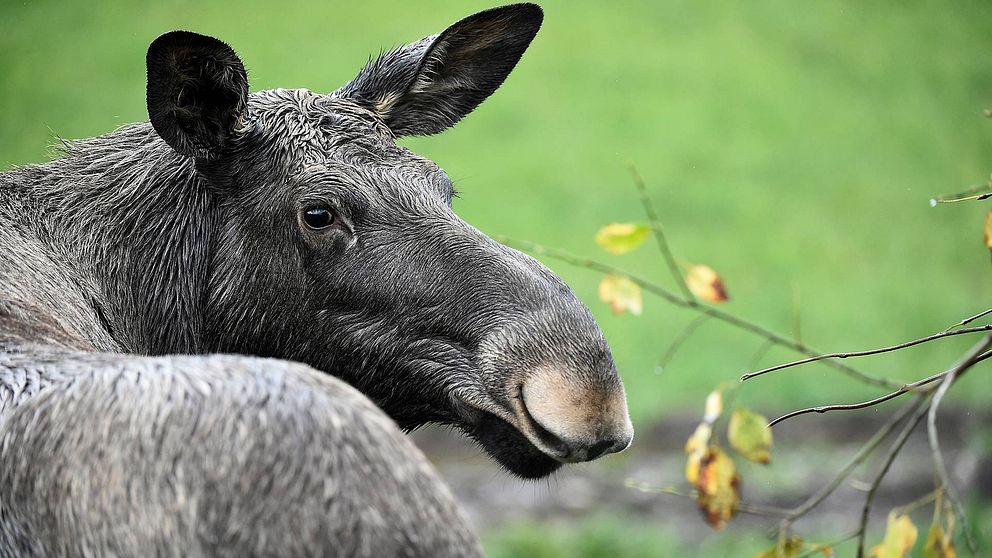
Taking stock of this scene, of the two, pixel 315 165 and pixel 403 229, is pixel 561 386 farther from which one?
pixel 315 165

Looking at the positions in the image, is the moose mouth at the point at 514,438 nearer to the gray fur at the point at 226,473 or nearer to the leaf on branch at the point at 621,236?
the gray fur at the point at 226,473

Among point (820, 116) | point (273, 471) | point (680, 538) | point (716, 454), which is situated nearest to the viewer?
point (273, 471)

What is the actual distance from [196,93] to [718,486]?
225 cm

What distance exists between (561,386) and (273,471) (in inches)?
45.5

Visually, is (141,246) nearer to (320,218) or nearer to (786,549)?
(320,218)

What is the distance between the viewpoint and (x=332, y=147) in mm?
3785

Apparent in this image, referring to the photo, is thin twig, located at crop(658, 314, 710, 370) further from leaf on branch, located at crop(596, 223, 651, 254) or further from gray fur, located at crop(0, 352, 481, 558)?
gray fur, located at crop(0, 352, 481, 558)

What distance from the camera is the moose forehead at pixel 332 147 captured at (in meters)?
3.71

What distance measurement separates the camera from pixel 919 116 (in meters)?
17.0

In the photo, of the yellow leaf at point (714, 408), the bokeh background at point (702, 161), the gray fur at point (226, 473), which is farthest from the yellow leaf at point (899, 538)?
the bokeh background at point (702, 161)

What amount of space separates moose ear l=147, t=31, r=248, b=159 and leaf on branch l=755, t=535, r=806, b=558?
2.21m

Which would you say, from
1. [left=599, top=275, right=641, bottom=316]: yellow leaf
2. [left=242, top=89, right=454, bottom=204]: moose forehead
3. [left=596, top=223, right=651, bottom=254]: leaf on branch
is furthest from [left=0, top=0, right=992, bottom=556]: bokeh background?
[left=242, top=89, right=454, bottom=204]: moose forehead

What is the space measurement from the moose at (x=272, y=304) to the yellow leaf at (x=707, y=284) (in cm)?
111

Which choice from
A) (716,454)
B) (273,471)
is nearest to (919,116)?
(716,454)
